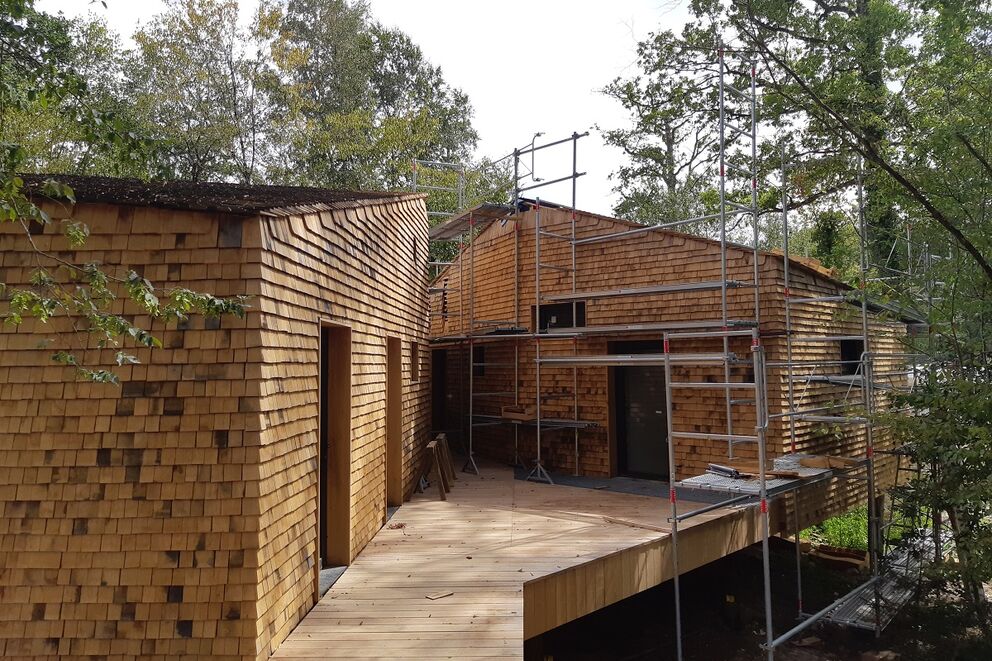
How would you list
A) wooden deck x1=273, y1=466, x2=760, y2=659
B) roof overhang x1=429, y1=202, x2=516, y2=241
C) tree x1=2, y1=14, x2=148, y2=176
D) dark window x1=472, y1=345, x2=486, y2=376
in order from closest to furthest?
wooden deck x1=273, y1=466, x2=760, y2=659, roof overhang x1=429, y1=202, x2=516, y2=241, dark window x1=472, y1=345, x2=486, y2=376, tree x1=2, y1=14, x2=148, y2=176

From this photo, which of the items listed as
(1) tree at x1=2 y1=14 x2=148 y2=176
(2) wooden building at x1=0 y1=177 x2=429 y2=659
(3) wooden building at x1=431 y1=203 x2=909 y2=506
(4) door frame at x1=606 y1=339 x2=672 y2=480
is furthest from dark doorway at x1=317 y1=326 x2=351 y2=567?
(1) tree at x1=2 y1=14 x2=148 y2=176

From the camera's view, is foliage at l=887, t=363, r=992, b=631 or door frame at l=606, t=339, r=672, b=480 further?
door frame at l=606, t=339, r=672, b=480

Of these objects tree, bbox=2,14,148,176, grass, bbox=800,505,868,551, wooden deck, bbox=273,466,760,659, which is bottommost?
grass, bbox=800,505,868,551

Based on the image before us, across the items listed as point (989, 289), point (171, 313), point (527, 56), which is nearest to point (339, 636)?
point (171, 313)

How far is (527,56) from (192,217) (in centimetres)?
1251

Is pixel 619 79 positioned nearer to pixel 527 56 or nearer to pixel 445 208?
pixel 527 56

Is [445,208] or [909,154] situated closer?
[909,154]

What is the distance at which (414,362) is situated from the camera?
8.73 m

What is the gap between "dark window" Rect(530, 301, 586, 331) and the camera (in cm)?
1002

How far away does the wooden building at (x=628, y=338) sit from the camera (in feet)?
26.8

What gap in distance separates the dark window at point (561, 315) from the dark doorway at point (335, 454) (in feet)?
17.6

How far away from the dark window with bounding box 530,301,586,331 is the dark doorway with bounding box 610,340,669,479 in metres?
0.84

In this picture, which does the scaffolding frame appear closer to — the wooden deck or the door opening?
the wooden deck

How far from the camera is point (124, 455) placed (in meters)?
3.34
